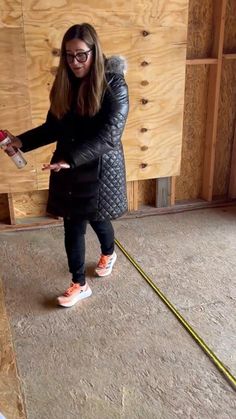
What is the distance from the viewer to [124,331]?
198 cm

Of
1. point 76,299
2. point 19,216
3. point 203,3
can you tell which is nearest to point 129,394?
point 76,299

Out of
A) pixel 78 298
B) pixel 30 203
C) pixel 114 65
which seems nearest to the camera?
pixel 114 65

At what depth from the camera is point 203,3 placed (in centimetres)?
291

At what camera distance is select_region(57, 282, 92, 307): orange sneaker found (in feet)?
7.03

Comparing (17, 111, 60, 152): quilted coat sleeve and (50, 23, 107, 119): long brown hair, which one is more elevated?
(50, 23, 107, 119): long brown hair

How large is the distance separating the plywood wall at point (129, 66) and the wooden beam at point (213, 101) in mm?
265

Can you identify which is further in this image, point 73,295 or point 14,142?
point 73,295

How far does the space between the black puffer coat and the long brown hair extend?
1.5 inches

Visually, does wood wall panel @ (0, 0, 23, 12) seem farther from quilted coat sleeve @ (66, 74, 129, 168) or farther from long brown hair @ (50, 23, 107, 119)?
quilted coat sleeve @ (66, 74, 129, 168)

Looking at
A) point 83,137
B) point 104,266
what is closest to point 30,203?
point 104,266

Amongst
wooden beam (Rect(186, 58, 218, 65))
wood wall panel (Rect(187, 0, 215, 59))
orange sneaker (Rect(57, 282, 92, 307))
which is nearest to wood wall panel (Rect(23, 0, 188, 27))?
wood wall panel (Rect(187, 0, 215, 59))

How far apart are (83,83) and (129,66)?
108 centimetres

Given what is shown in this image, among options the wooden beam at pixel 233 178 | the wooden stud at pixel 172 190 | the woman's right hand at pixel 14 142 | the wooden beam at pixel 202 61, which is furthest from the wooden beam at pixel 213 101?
the woman's right hand at pixel 14 142

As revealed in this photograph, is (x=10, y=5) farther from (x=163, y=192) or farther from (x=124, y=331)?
(x=124, y=331)
